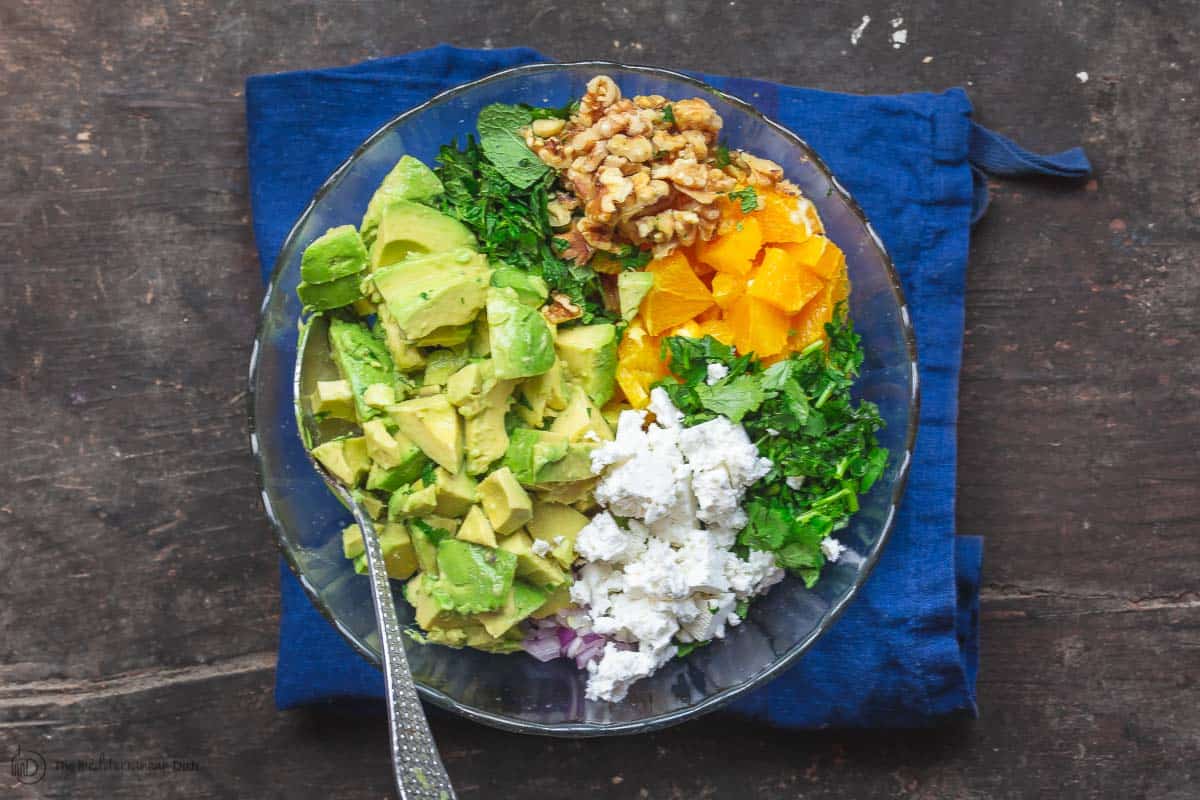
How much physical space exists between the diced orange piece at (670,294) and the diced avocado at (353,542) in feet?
2.14

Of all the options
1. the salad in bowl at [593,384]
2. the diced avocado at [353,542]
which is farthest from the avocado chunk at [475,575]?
the diced avocado at [353,542]

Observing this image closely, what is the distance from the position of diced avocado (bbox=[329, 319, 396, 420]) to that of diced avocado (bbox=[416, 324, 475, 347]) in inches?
3.7

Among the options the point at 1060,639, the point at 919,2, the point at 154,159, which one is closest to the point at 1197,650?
the point at 1060,639

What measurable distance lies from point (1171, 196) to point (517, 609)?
173cm

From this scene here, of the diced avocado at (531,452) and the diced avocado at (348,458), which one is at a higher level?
the diced avocado at (531,452)

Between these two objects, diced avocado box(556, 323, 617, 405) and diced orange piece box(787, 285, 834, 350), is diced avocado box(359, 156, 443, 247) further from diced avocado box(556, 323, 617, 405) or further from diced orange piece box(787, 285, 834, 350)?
diced orange piece box(787, 285, 834, 350)

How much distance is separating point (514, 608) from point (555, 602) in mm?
97

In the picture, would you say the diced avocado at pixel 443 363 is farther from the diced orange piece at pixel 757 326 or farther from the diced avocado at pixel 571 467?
the diced orange piece at pixel 757 326

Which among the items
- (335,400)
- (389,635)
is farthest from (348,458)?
(389,635)

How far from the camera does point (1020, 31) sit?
7.11 feet

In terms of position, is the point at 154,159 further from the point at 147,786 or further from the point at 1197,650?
the point at 1197,650

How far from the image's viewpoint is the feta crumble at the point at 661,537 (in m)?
1.61

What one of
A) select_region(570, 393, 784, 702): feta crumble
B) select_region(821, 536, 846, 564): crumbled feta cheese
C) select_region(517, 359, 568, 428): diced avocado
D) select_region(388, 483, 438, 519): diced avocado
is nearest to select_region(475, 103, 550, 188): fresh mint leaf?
select_region(517, 359, 568, 428): diced avocado

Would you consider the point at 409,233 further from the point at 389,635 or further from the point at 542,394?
the point at 389,635
